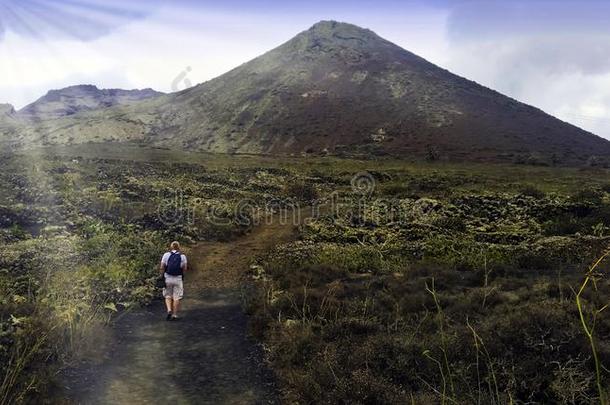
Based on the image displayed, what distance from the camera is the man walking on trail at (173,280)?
41.5 ft

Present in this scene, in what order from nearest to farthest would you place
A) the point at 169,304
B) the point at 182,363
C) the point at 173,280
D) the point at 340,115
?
the point at 182,363 → the point at 173,280 → the point at 169,304 → the point at 340,115

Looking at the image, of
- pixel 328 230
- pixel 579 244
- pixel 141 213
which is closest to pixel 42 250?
pixel 141 213

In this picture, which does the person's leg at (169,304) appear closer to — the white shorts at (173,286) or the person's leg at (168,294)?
the person's leg at (168,294)

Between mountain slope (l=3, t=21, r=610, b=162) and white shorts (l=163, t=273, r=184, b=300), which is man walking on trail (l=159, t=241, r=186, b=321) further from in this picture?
mountain slope (l=3, t=21, r=610, b=162)

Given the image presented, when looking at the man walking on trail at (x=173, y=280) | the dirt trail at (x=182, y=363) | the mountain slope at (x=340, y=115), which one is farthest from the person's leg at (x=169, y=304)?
the mountain slope at (x=340, y=115)

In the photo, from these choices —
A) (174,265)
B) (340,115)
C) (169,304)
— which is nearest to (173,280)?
(174,265)

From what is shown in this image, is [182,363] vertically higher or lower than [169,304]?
lower

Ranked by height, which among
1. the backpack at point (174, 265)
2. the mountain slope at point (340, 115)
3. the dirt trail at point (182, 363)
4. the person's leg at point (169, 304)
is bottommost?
the dirt trail at point (182, 363)

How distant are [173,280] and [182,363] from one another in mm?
3287

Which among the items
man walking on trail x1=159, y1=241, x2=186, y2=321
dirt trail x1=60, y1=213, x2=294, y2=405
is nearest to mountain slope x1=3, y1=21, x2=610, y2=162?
dirt trail x1=60, y1=213, x2=294, y2=405

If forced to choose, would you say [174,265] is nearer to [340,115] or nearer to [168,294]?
[168,294]

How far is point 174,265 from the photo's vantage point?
12.8 m

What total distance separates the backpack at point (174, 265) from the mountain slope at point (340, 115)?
5542 cm

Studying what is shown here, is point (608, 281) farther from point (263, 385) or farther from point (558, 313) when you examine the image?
point (263, 385)
